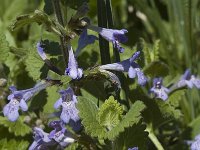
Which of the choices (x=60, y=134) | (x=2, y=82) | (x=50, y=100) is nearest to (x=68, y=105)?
(x=60, y=134)

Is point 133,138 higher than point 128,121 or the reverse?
the reverse

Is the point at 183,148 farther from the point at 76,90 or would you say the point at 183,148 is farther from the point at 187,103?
the point at 76,90

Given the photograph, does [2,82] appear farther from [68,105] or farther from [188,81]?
[188,81]

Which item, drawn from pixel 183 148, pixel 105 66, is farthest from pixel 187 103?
pixel 105 66

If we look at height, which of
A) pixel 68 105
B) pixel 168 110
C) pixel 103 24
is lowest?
pixel 168 110

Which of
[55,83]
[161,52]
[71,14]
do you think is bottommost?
[161,52]

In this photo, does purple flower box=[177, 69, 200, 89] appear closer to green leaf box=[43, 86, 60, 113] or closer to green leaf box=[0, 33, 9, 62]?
green leaf box=[43, 86, 60, 113]
